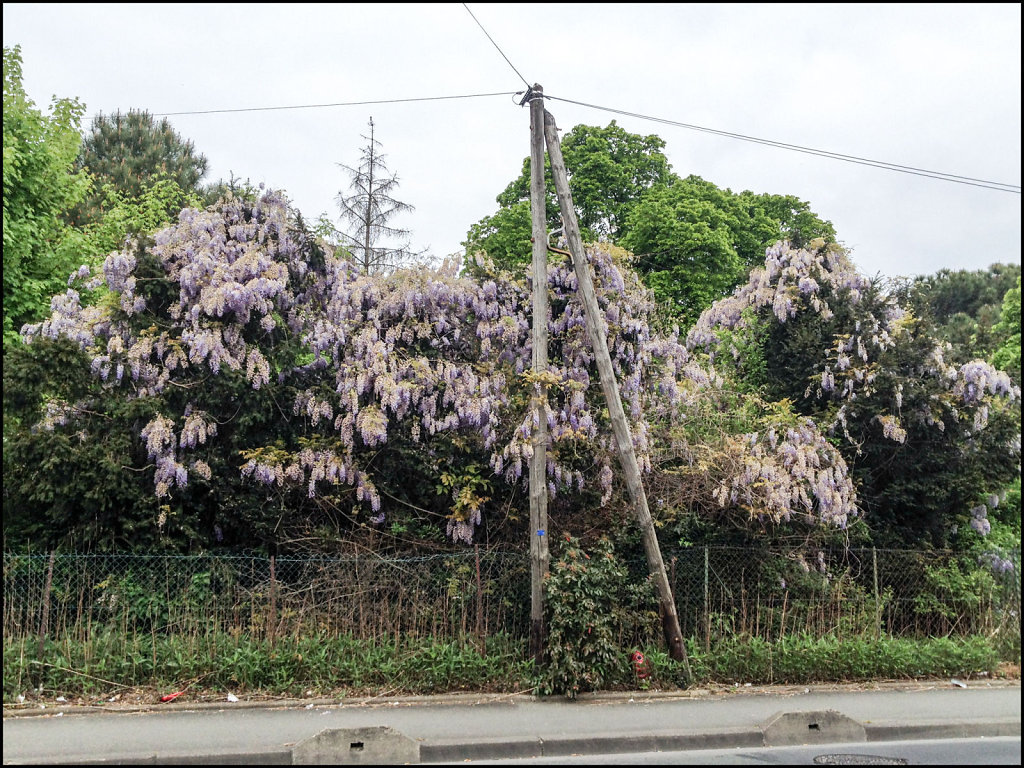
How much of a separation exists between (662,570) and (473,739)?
3.16 meters

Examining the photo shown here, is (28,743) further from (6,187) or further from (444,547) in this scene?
(6,187)

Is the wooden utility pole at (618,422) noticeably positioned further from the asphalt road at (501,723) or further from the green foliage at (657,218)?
the green foliage at (657,218)

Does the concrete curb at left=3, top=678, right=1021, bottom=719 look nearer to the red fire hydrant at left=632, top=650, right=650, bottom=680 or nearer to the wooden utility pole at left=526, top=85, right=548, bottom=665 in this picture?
the red fire hydrant at left=632, top=650, right=650, bottom=680

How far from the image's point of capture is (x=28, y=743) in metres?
6.81

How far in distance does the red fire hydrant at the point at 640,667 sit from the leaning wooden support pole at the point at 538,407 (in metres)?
1.10

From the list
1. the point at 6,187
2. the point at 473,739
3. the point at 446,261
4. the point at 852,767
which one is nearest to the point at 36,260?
the point at 6,187

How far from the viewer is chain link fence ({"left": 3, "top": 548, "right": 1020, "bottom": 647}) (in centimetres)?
880

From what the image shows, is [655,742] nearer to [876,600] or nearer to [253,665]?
[253,665]

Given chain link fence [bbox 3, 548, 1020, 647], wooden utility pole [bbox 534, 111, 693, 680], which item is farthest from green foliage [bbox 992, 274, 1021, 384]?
wooden utility pole [bbox 534, 111, 693, 680]

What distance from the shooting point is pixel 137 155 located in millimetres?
26531

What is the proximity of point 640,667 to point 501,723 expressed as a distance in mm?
2076

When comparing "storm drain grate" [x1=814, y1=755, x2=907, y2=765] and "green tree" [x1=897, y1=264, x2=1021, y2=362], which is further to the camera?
"green tree" [x1=897, y1=264, x2=1021, y2=362]

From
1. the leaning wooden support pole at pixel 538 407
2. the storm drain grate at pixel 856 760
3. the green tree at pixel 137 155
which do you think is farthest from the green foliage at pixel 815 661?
the green tree at pixel 137 155

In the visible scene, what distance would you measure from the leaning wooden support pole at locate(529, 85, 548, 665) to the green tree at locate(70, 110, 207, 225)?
18.3m
